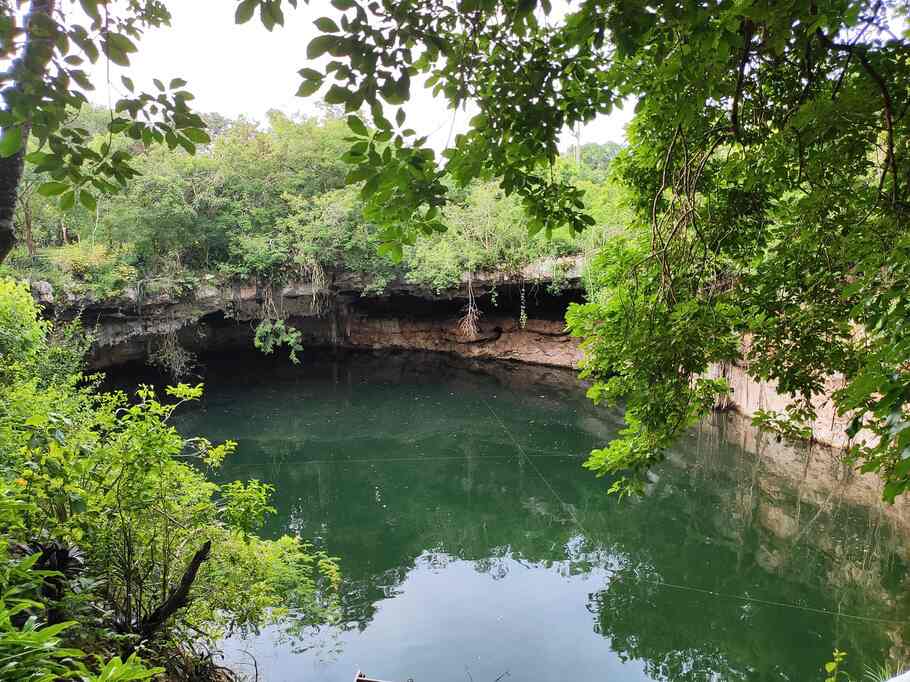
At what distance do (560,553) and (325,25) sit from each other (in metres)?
6.08

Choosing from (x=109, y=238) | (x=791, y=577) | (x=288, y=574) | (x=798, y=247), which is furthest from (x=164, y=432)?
(x=109, y=238)

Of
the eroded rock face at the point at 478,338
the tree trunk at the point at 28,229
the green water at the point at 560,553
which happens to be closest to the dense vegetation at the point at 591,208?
the green water at the point at 560,553

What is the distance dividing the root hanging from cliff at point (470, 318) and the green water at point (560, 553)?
13.1ft

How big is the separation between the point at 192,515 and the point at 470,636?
2887mm

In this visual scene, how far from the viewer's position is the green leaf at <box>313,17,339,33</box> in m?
1.13

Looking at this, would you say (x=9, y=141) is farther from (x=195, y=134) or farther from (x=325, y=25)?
(x=325, y=25)

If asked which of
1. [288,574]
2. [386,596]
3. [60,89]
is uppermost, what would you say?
[60,89]

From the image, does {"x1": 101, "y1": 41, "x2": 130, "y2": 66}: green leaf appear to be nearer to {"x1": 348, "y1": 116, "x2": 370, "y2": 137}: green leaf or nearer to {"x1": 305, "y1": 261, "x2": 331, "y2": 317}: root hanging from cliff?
{"x1": 348, "y1": 116, "x2": 370, "y2": 137}: green leaf

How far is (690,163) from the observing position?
Answer: 229cm

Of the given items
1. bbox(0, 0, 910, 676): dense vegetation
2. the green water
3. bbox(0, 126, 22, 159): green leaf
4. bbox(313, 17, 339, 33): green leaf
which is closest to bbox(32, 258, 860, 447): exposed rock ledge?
the green water

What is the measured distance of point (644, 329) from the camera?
2480 millimetres

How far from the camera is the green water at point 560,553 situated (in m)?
4.57

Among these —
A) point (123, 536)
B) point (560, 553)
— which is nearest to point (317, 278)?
point (560, 553)

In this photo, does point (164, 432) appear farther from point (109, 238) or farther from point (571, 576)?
point (109, 238)
